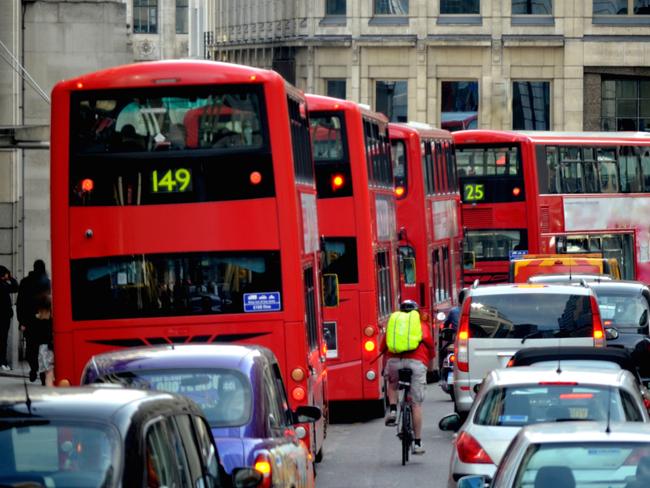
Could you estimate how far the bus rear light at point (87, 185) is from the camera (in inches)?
667

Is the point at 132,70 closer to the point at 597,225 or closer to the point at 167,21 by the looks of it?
the point at 597,225

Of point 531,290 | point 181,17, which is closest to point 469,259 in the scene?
point 531,290

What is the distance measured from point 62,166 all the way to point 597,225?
93.7 ft

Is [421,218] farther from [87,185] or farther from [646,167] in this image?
[646,167]

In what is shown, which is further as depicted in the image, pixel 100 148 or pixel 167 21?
pixel 167 21

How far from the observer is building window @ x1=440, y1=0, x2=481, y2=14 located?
242ft

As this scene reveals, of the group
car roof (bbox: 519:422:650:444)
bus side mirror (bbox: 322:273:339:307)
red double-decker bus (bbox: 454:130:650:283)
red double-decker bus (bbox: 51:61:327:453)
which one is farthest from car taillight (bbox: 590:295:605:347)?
red double-decker bus (bbox: 454:130:650:283)

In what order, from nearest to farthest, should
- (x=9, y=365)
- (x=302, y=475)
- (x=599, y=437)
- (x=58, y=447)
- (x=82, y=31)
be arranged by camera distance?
(x=58, y=447) < (x=599, y=437) < (x=302, y=475) < (x=9, y=365) < (x=82, y=31)

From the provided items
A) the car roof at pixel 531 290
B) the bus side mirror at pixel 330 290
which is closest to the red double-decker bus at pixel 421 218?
the bus side mirror at pixel 330 290

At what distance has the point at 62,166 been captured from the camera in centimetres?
1695

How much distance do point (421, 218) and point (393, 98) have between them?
41.7 metres

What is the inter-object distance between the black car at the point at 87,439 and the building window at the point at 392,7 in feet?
217

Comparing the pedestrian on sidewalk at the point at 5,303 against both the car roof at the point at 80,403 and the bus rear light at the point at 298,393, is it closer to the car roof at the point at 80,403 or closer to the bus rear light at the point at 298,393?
the bus rear light at the point at 298,393

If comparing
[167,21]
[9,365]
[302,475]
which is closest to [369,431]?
[9,365]
